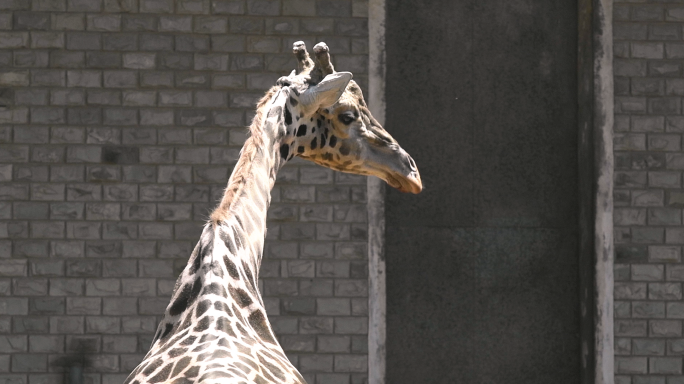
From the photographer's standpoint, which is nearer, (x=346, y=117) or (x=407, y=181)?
(x=346, y=117)

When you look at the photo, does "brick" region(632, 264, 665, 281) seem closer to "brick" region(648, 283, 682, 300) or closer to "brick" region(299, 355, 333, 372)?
"brick" region(648, 283, 682, 300)

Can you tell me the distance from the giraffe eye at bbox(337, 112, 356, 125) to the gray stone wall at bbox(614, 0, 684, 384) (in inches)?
188

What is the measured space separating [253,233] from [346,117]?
866 millimetres

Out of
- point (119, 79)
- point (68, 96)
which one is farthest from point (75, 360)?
point (119, 79)

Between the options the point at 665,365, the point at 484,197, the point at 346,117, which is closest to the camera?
the point at 346,117

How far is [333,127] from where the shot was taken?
454 cm

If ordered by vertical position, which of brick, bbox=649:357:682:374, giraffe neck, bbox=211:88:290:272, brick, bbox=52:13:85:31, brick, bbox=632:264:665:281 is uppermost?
→ brick, bbox=52:13:85:31

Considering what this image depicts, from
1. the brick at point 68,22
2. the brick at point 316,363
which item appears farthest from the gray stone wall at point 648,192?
the brick at point 68,22

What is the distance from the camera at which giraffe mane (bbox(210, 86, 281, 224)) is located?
12.1 feet

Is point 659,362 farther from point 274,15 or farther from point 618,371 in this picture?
point 274,15

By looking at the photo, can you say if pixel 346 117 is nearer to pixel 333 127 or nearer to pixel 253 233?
pixel 333 127

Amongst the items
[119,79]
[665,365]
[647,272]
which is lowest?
[665,365]

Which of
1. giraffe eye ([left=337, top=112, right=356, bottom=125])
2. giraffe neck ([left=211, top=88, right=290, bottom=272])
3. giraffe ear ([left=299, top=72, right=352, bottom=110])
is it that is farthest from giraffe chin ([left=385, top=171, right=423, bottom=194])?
giraffe neck ([left=211, top=88, right=290, bottom=272])

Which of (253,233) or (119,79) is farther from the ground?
(119,79)
